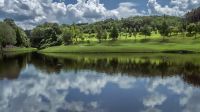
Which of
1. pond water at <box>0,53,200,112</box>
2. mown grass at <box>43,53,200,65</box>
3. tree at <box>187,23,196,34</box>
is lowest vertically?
mown grass at <box>43,53,200,65</box>

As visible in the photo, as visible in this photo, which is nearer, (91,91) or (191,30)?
(91,91)

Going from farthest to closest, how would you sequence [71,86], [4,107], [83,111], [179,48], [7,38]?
[7,38]
[179,48]
[71,86]
[4,107]
[83,111]

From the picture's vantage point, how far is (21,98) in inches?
1622

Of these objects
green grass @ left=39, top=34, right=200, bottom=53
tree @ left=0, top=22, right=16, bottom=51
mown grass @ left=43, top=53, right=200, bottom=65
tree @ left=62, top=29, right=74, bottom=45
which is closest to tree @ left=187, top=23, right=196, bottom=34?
green grass @ left=39, top=34, right=200, bottom=53

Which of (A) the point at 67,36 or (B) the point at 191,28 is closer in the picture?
(B) the point at 191,28

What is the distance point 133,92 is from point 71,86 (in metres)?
9.71

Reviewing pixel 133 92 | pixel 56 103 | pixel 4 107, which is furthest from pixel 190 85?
pixel 4 107

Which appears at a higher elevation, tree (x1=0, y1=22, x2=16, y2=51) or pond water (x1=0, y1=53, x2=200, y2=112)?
tree (x1=0, y1=22, x2=16, y2=51)

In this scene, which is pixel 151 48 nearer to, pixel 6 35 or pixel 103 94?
pixel 6 35

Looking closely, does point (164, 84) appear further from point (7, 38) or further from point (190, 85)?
point (7, 38)

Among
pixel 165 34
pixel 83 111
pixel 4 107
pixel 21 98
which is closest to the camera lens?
pixel 83 111

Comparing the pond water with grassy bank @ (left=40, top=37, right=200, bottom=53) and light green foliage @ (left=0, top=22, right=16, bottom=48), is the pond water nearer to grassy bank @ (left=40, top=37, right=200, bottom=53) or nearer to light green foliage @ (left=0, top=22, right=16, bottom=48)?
grassy bank @ (left=40, top=37, right=200, bottom=53)

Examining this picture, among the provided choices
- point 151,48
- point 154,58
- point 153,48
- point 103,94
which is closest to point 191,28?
point 153,48

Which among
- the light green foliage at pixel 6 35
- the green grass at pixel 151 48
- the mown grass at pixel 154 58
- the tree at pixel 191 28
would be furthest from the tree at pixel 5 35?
the tree at pixel 191 28
